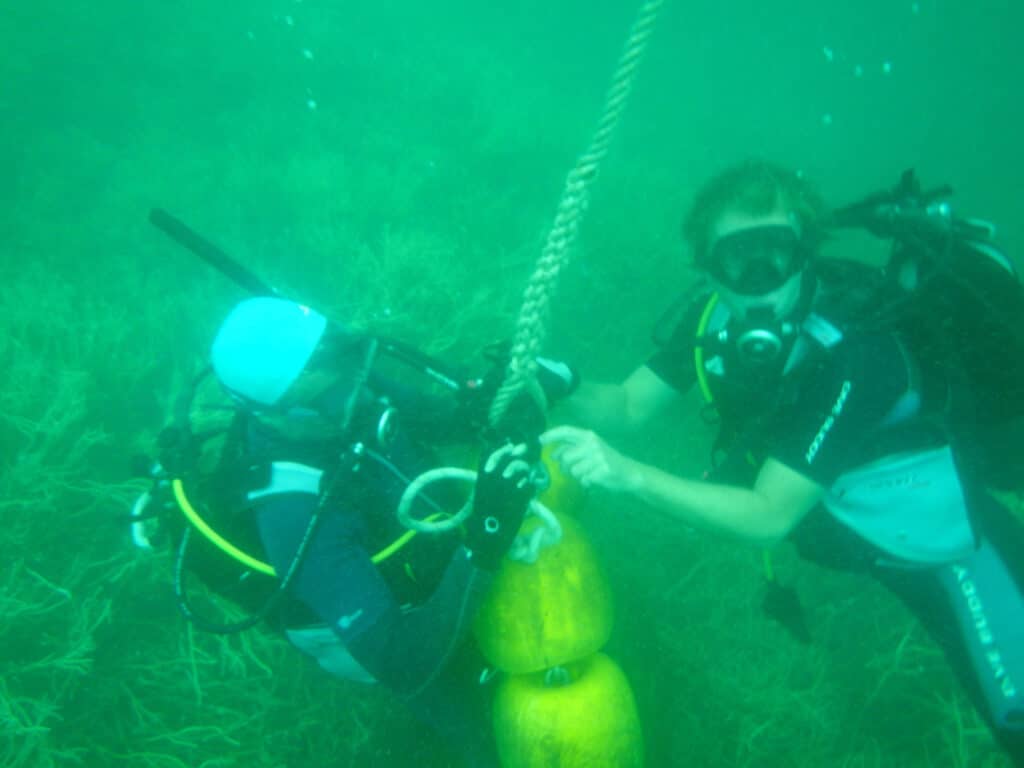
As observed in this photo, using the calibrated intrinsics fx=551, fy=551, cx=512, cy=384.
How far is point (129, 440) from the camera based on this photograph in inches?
226

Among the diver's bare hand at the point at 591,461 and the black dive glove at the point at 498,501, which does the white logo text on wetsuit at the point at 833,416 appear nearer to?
the diver's bare hand at the point at 591,461

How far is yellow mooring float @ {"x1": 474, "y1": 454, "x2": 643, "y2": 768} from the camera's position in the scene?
2596mm

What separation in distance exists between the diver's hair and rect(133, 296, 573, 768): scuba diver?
1.35m

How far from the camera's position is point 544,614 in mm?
2672

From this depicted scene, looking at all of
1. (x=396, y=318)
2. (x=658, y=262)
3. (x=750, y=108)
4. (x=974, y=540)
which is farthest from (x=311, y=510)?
(x=750, y=108)

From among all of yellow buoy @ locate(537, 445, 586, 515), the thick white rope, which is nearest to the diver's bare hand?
the thick white rope

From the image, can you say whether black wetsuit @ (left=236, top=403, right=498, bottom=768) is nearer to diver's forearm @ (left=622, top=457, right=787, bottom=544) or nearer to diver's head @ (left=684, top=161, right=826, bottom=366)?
diver's forearm @ (left=622, top=457, right=787, bottom=544)

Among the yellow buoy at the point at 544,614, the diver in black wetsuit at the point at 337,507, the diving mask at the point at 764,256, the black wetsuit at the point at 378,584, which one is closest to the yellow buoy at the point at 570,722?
the yellow buoy at the point at 544,614

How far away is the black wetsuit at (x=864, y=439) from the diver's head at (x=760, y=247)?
0.74 feet

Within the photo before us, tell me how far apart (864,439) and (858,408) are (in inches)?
7.3

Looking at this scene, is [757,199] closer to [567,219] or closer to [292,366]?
[567,219]

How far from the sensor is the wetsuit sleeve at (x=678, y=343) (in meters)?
3.25

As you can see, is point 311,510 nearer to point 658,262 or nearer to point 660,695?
point 660,695

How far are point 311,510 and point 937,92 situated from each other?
7806 cm
